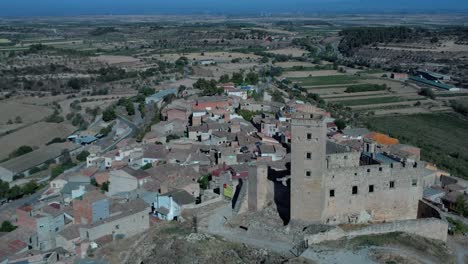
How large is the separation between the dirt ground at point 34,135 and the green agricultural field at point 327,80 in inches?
1250

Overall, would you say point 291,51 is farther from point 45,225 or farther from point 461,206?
point 45,225

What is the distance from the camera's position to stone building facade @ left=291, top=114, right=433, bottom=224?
18.8 meters

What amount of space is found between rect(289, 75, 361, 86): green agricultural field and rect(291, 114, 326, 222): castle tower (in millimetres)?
52966

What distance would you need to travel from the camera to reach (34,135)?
51.2m

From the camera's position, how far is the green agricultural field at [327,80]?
7306cm

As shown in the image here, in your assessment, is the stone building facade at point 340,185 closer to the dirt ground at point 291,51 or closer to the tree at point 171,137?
the tree at point 171,137

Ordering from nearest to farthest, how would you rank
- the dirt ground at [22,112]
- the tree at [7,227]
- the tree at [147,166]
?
the tree at [7,227], the tree at [147,166], the dirt ground at [22,112]

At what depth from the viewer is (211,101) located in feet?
151

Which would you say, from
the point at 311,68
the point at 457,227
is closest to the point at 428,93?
the point at 311,68

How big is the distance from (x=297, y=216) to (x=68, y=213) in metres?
11.1

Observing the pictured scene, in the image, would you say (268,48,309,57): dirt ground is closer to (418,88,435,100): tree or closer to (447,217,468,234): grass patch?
(418,88,435,100): tree

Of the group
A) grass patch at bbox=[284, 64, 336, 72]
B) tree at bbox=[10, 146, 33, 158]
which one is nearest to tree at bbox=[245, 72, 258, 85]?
grass patch at bbox=[284, 64, 336, 72]

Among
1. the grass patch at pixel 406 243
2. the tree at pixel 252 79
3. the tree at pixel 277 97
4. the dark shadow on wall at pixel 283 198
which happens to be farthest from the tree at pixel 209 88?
the grass patch at pixel 406 243

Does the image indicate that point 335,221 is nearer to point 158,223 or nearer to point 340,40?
point 158,223
